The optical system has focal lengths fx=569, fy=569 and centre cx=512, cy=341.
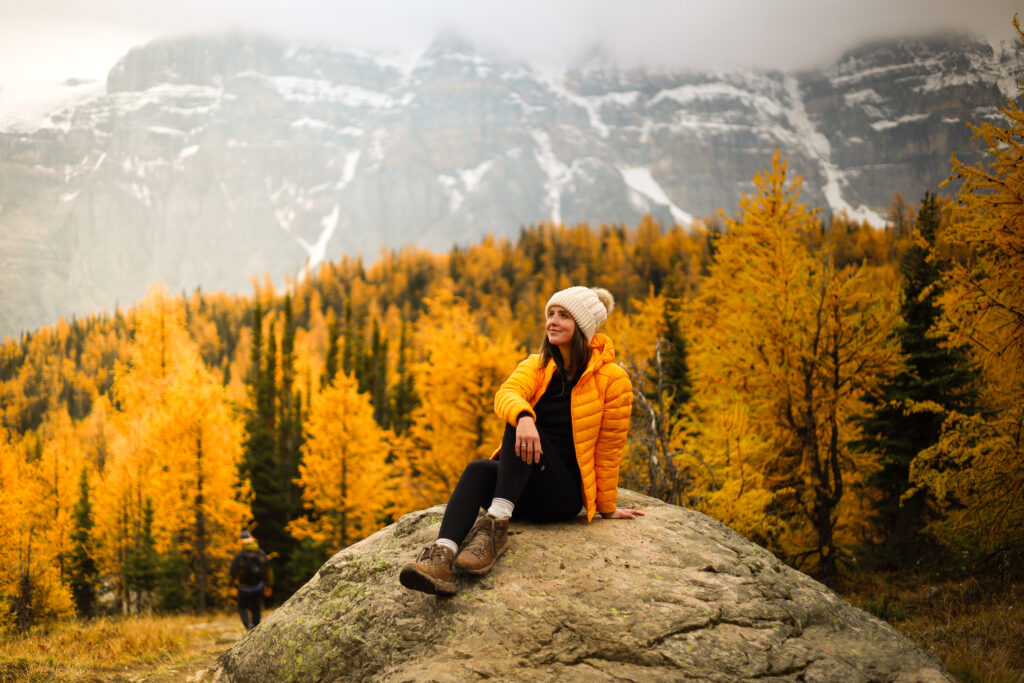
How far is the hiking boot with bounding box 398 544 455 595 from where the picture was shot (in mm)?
3529

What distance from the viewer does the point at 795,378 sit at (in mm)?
10906

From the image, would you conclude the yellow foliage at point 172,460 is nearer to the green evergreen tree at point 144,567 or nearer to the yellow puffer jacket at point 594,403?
the green evergreen tree at point 144,567

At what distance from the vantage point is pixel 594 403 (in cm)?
411

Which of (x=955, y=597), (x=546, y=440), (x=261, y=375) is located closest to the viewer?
(x=546, y=440)

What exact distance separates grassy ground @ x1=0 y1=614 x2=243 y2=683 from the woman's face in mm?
5071

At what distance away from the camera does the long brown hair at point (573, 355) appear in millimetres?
4164

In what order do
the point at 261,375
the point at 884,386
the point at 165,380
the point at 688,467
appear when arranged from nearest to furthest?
1. the point at 688,467
2. the point at 884,386
3. the point at 165,380
4. the point at 261,375

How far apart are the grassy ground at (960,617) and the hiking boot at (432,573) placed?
11.3ft

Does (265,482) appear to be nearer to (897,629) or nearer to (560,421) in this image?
(897,629)

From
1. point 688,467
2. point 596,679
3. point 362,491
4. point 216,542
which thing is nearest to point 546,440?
point 596,679

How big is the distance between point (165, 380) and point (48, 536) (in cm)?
887

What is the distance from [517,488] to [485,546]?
0.44 m

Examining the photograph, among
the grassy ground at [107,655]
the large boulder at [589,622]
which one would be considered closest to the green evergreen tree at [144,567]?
the grassy ground at [107,655]

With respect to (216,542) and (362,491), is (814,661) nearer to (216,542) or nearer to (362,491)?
(362,491)
